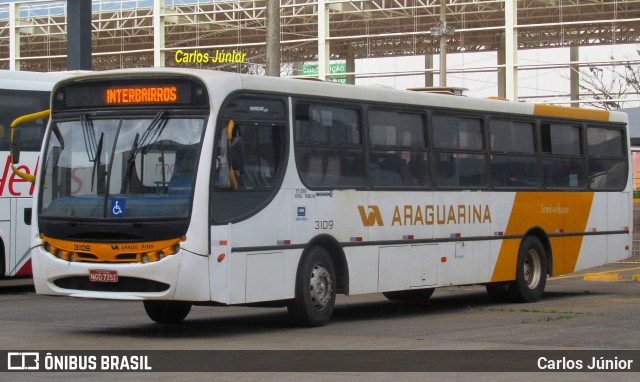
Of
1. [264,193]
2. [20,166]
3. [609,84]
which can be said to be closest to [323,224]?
[264,193]

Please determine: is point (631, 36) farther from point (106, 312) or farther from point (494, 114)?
point (106, 312)

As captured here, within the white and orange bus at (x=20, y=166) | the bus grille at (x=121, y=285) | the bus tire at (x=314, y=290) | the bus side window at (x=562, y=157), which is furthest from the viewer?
the white and orange bus at (x=20, y=166)

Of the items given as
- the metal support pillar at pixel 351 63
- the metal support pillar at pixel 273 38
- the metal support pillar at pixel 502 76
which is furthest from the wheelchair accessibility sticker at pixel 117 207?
the metal support pillar at pixel 351 63

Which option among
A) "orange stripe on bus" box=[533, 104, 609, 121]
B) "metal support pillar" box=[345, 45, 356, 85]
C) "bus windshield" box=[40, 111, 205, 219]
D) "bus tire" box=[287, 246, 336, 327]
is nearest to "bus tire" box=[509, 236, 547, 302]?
"orange stripe on bus" box=[533, 104, 609, 121]

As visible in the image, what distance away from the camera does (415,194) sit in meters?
16.1

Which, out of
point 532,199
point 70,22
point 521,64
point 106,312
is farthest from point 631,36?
point 106,312

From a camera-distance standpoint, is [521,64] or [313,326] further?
[521,64]

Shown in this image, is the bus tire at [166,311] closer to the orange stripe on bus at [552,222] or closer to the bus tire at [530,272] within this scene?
the orange stripe on bus at [552,222]

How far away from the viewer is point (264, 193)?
13.4 metres

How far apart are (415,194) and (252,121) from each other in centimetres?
354

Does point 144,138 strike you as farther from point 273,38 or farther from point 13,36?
point 13,36

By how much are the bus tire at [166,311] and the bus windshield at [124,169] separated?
1.95m

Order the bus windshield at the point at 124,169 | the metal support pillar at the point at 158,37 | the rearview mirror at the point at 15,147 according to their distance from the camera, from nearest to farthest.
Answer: the bus windshield at the point at 124,169, the rearview mirror at the point at 15,147, the metal support pillar at the point at 158,37

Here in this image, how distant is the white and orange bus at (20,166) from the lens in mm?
19859
